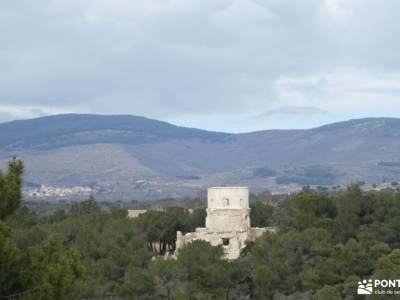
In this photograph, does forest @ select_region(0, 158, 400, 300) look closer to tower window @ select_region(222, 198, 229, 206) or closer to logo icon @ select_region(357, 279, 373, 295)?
logo icon @ select_region(357, 279, 373, 295)

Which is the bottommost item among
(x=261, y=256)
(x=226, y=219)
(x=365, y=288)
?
(x=365, y=288)

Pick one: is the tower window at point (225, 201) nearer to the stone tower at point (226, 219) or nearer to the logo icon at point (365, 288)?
the stone tower at point (226, 219)

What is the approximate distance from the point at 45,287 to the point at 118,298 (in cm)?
1891

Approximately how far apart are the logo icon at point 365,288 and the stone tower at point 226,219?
52.1 feet

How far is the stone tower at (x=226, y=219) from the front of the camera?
180ft

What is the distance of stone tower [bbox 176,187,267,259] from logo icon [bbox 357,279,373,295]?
1589cm

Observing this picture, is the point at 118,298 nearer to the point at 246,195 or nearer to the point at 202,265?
the point at 202,265

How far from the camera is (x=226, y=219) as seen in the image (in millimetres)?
55094

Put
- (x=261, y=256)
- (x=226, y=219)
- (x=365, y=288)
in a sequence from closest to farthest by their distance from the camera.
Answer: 1. (x=365, y=288)
2. (x=261, y=256)
3. (x=226, y=219)

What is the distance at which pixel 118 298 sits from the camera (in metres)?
41.3

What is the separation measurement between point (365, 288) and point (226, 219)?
17446 millimetres

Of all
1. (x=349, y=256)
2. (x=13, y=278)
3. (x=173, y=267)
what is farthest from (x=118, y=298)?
(x=13, y=278)

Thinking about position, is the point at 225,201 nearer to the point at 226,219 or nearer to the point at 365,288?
the point at 226,219

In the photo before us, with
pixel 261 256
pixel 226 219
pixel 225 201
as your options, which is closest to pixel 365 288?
pixel 261 256
